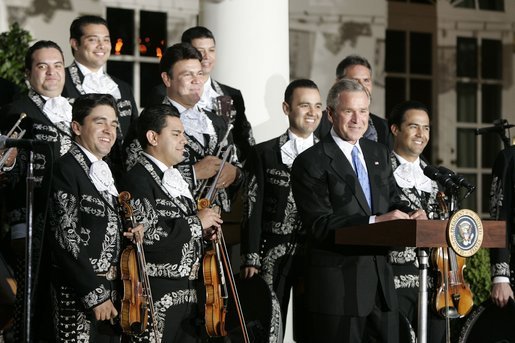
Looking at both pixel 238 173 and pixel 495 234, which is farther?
pixel 238 173

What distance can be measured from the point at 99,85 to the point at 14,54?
2144 mm

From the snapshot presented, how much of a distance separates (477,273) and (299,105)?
2874 mm

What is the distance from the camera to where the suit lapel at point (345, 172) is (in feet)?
17.5

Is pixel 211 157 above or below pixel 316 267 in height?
above

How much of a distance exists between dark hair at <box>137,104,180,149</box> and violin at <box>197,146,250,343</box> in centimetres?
43

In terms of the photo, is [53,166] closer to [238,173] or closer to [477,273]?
[238,173]

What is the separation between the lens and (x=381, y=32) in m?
11.2

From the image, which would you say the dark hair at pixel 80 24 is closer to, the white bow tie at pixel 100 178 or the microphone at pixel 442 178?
the white bow tie at pixel 100 178

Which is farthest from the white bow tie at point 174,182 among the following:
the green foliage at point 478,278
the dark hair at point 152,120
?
the green foliage at point 478,278

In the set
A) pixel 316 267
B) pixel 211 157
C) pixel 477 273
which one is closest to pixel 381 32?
pixel 477 273

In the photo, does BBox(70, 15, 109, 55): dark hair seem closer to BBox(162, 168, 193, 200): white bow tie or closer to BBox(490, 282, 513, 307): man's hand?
BBox(162, 168, 193, 200): white bow tie

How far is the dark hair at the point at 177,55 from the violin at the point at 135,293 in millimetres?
1320

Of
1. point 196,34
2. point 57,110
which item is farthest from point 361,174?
point 196,34

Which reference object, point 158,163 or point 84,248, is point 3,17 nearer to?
point 158,163
